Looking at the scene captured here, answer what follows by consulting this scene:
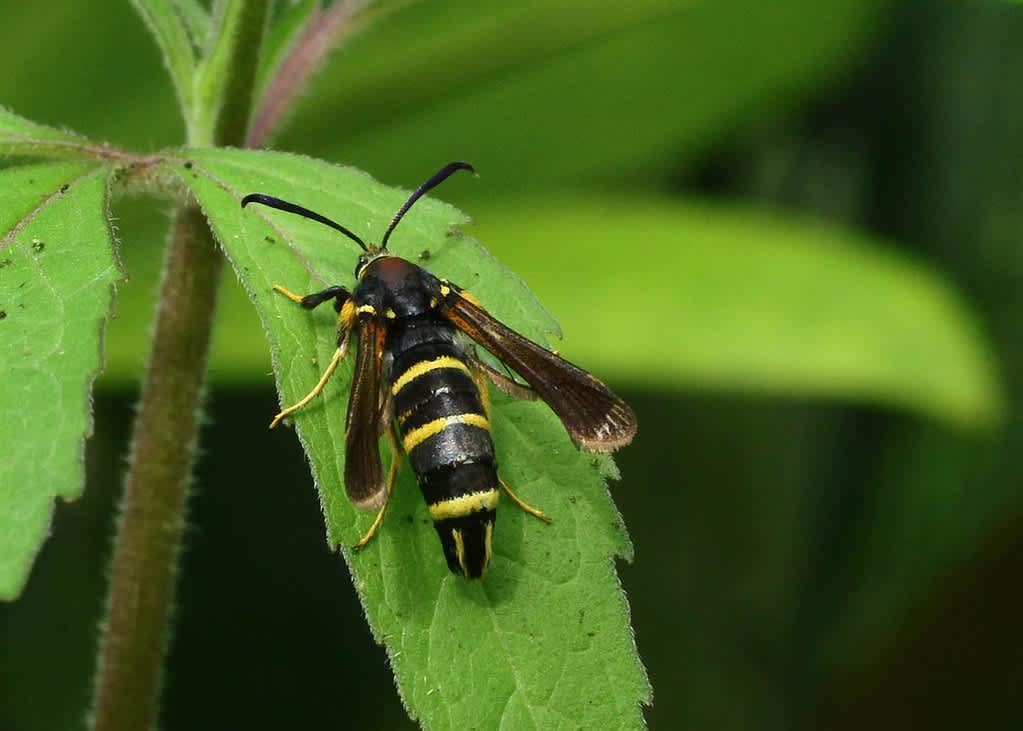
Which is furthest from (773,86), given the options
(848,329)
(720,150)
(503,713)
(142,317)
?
(503,713)

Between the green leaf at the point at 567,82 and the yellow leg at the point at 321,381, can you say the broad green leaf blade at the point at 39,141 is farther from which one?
the green leaf at the point at 567,82

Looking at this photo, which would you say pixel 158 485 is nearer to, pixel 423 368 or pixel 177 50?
pixel 423 368

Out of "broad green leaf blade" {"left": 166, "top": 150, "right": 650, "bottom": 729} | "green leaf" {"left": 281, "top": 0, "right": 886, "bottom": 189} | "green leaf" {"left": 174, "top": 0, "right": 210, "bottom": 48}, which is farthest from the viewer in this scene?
"green leaf" {"left": 281, "top": 0, "right": 886, "bottom": 189}

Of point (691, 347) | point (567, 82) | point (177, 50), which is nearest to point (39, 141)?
point (177, 50)

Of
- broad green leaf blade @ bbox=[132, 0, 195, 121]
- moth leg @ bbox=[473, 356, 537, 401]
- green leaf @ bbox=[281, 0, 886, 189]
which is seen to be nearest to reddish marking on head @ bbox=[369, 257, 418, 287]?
moth leg @ bbox=[473, 356, 537, 401]

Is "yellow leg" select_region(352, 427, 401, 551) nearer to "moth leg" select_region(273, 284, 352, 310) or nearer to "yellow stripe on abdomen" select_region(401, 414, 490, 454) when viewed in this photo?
"yellow stripe on abdomen" select_region(401, 414, 490, 454)

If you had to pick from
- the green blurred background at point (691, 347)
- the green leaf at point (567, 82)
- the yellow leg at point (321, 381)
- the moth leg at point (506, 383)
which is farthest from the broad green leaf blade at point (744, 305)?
the yellow leg at point (321, 381)
